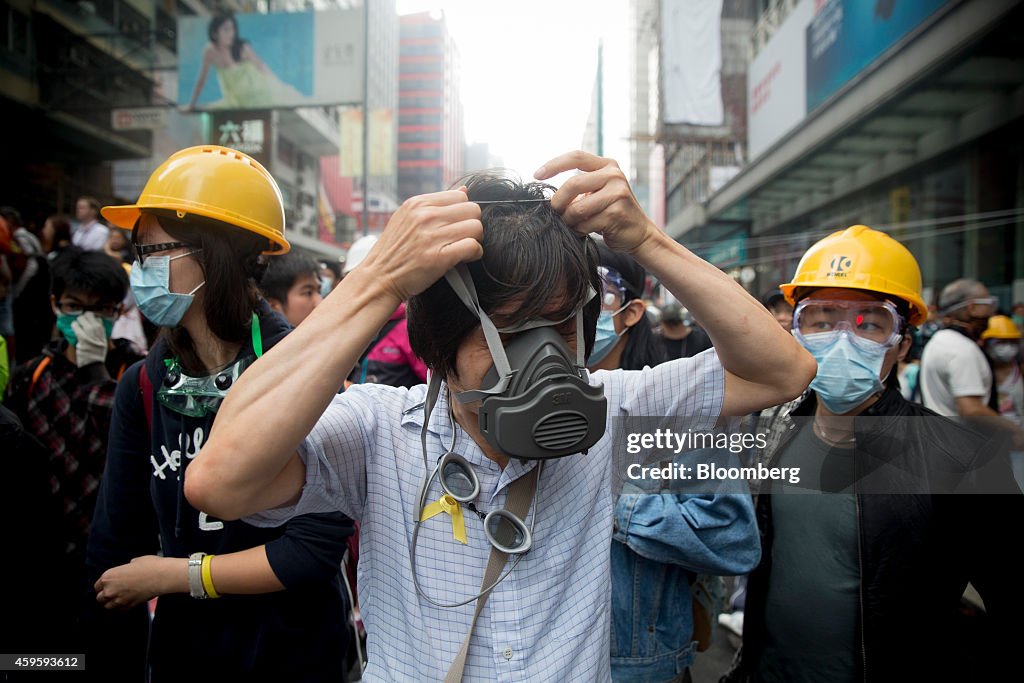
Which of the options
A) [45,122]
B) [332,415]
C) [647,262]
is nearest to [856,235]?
[647,262]

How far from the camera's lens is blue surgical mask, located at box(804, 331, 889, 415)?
1.97 metres

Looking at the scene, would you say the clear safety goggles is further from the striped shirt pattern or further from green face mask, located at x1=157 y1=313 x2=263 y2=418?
green face mask, located at x1=157 y1=313 x2=263 y2=418

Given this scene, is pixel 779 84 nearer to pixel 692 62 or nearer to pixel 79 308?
pixel 692 62

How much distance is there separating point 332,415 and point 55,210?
20.2m

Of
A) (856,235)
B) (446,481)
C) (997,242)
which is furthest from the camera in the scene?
(997,242)

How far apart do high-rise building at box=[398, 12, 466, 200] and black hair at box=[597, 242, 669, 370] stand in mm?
86000

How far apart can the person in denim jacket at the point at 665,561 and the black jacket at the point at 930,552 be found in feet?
1.13

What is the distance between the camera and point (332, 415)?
4.15 ft

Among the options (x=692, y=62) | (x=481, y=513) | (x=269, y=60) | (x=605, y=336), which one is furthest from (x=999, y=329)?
(x=269, y=60)

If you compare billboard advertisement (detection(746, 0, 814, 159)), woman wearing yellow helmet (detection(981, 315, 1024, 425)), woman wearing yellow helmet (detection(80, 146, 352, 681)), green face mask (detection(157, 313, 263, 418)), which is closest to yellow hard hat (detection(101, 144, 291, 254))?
woman wearing yellow helmet (detection(80, 146, 352, 681))

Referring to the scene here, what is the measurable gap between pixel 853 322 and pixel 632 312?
895 millimetres

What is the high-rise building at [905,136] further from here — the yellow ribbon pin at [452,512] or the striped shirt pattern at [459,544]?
the yellow ribbon pin at [452,512]

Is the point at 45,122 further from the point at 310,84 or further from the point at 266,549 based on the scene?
the point at 266,549

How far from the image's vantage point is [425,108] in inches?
3853
